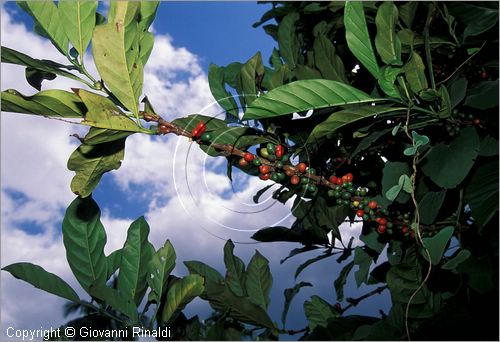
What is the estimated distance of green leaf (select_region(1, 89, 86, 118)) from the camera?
3.23 ft

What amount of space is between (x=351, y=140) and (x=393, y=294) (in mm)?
538

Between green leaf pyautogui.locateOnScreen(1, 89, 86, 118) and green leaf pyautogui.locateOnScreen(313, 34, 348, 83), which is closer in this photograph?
green leaf pyautogui.locateOnScreen(1, 89, 86, 118)

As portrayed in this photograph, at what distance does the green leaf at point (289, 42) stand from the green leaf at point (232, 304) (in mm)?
917

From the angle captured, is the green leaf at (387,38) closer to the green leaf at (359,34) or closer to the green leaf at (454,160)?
the green leaf at (359,34)

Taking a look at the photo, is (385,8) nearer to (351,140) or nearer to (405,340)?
(351,140)

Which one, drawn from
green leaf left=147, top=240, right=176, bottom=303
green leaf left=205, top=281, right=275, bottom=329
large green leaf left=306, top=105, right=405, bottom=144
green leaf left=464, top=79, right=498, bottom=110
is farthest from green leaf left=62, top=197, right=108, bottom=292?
Answer: green leaf left=464, top=79, right=498, bottom=110

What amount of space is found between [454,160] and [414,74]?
0.83 feet

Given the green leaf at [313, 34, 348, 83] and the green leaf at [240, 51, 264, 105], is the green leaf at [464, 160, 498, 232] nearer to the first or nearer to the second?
the green leaf at [313, 34, 348, 83]

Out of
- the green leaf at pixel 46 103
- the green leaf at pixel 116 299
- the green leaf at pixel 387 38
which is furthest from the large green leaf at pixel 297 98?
the green leaf at pixel 116 299

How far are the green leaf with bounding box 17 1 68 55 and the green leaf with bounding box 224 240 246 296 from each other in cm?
80

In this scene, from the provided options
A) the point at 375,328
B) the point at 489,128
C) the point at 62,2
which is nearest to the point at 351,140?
the point at 489,128

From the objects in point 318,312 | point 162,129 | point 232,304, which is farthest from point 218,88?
point 318,312

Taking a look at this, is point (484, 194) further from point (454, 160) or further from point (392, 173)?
point (392, 173)

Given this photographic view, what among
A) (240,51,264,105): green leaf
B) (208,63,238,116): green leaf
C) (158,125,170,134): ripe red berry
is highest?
(208,63,238,116): green leaf
